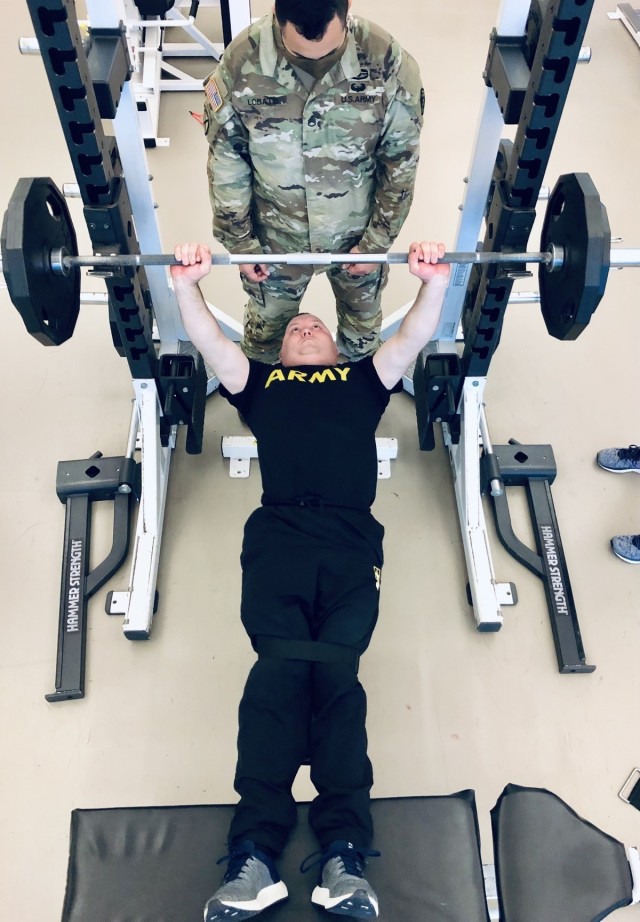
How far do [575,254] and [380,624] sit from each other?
120 centimetres

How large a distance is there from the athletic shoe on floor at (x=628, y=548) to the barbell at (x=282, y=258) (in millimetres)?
866

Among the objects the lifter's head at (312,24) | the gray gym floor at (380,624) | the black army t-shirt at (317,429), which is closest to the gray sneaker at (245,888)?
the gray gym floor at (380,624)

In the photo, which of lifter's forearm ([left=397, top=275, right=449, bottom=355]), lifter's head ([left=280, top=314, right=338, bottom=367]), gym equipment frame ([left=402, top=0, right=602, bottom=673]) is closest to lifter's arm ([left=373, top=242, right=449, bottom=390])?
lifter's forearm ([left=397, top=275, right=449, bottom=355])

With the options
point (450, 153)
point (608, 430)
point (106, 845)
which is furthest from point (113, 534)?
point (450, 153)

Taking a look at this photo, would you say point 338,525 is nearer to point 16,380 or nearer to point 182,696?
point 182,696

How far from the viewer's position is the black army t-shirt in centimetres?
209

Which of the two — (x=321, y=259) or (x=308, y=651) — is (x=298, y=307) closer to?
(x=321, y=259)

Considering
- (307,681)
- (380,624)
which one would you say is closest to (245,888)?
(307,681)

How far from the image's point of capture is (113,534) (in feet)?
8.50

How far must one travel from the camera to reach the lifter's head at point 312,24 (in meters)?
1.64

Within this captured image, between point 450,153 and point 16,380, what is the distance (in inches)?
86.5

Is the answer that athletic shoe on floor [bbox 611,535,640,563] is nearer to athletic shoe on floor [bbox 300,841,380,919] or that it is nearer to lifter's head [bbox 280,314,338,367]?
lifter's head [bbox 280,314,338,367]

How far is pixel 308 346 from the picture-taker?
222 cm

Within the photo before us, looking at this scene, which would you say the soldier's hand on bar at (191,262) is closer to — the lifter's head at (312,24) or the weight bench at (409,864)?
the lifter's head at (312,24)
